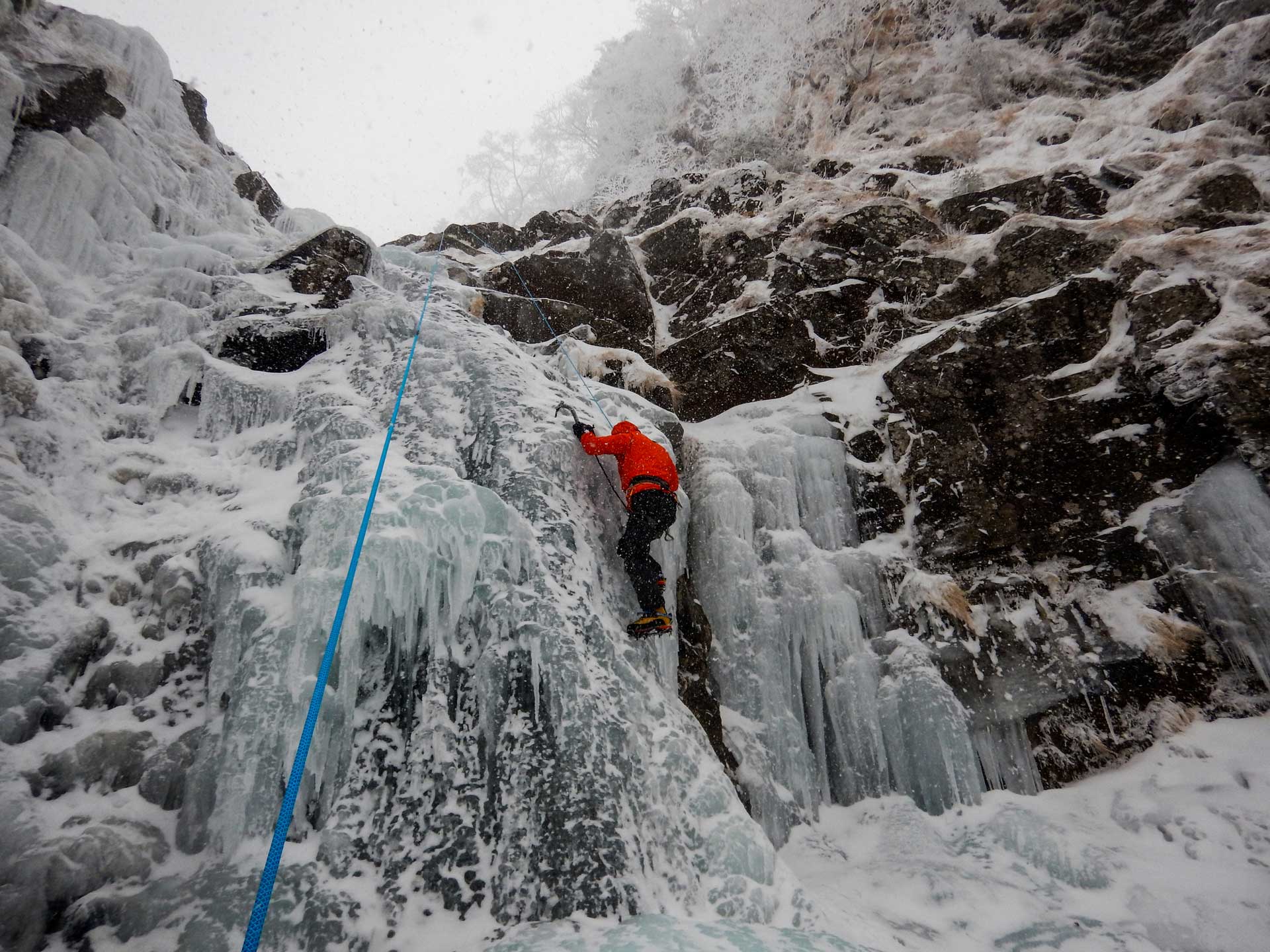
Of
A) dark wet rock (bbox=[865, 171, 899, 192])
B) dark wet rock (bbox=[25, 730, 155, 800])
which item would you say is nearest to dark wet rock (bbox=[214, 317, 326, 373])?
dark wet rock (bbox=[25, 730, 155, 800])

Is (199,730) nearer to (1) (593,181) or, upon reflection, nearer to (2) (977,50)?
(2) (977,50)

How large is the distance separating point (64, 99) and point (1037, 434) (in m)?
10.6

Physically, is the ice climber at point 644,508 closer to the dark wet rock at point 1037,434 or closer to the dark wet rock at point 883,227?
the dark wet rock at point 1037,434

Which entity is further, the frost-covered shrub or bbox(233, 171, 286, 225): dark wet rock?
the frost-covered shrub

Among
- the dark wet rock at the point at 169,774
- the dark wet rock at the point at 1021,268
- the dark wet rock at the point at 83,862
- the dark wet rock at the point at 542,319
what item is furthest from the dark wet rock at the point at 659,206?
the dark wet rock at the point at 83,862

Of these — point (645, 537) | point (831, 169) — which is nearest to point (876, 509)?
point (645, 537)

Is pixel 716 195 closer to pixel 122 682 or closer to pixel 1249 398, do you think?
pixel 1249 398

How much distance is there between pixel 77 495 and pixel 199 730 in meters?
1.85

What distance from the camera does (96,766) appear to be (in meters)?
2.95

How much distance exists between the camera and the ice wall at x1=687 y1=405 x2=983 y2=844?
509 centimetres

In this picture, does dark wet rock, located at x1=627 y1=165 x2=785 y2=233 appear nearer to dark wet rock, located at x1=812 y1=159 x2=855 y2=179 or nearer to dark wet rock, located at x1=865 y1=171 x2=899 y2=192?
dark wet rock, located at x1=812 y1=159 x2=855 y2=179

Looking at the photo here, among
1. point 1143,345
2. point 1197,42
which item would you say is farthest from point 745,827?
point 1197,42

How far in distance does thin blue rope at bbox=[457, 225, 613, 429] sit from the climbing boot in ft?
6.87

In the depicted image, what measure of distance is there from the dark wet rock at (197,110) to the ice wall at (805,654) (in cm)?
882
